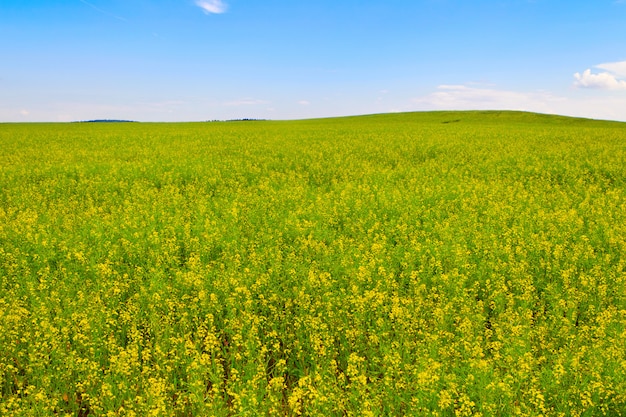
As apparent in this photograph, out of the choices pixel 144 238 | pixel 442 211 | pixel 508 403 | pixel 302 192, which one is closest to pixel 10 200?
pixel 144 238

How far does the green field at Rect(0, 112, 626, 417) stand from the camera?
3.66m

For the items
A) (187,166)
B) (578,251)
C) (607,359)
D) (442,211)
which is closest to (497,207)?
(442,211)

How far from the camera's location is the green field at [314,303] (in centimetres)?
366

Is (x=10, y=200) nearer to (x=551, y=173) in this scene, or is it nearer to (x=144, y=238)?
(x=144, y=238)

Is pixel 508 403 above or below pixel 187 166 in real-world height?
below

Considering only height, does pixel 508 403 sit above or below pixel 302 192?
below

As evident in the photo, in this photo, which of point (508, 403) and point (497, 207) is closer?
point (508, 403)

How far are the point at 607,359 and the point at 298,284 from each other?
11.5 ft

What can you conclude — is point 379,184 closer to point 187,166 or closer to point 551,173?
point 551,173

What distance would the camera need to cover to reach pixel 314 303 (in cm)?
519

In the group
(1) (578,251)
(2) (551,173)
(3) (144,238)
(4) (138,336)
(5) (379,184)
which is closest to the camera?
(4) (138,336)

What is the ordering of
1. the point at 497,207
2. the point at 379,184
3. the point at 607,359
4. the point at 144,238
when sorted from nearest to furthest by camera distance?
the point at 607,359
the point at 144,238
the point at 497,207
the point at 379,184

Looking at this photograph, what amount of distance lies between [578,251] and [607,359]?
124 inches

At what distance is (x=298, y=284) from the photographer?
5.64 metres
